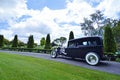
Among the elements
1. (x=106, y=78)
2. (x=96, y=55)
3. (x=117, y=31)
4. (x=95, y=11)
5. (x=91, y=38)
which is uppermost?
(x=95, y=11)

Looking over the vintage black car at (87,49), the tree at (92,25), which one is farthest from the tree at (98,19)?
the vintage black car at (87,49)

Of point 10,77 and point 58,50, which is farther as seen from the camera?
point 58,50

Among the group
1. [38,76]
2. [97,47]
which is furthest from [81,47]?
[38,76]

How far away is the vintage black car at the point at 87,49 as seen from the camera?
932 cm

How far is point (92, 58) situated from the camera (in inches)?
373

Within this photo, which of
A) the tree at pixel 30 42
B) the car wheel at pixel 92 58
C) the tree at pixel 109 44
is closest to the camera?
the car wheel at pixel 92 58

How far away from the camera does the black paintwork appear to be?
9.40 m

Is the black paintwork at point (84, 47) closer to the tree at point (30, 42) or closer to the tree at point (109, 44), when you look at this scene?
the tree at point (109, 44)

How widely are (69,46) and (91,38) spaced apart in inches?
91.3

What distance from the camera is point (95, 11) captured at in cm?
3691

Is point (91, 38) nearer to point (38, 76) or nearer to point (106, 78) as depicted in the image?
point (106, 78)

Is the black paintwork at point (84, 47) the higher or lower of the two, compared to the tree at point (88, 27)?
lower

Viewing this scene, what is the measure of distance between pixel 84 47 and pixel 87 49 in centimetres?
33

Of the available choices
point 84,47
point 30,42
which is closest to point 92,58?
point 84,47
